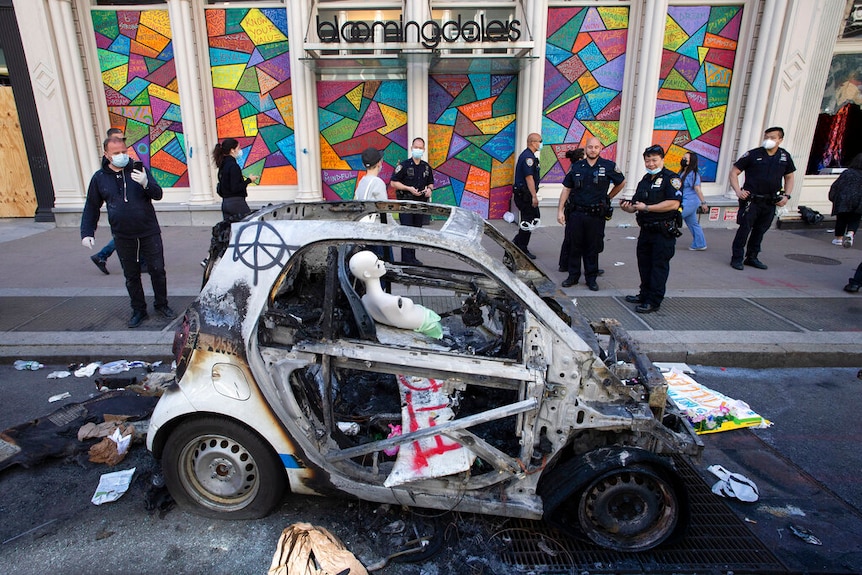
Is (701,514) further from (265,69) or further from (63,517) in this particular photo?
(265,69)

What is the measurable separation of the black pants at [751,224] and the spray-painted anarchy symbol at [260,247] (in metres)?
7.41

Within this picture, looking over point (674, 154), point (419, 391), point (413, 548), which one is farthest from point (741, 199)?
point (413, 548)

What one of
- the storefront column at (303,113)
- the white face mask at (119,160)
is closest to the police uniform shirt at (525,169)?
the storefront column at (303,113)

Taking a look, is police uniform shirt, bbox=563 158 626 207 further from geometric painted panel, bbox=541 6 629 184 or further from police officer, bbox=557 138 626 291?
geometric painted panel, bbox=541 6 629 184

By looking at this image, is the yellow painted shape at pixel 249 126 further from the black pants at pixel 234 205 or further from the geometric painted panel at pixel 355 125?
the black pants at pixel 234 205

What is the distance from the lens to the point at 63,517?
305 cm

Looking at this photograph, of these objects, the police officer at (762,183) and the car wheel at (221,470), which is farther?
the police officer at (762,183)

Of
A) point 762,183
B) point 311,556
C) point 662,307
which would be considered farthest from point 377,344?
point 762,183

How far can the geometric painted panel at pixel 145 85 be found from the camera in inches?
430

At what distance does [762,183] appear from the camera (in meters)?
7.49

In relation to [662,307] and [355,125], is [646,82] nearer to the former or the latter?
[355,125]

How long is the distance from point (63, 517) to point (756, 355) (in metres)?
5.92

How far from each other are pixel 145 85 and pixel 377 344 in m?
11.3

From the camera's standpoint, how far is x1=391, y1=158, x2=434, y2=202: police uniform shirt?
820 centimetres
